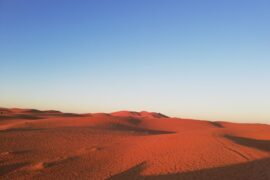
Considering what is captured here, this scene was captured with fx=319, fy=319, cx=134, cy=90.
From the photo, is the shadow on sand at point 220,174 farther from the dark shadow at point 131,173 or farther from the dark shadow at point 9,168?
the dark shadow at point 9,168

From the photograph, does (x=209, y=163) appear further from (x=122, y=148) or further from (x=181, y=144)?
(x=122, y=148)

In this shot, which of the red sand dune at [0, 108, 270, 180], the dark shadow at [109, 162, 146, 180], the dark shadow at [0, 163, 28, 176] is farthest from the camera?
the red sand dune at [0, 108, 270, 180]

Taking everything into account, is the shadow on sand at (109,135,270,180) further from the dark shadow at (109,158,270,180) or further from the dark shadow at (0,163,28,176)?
the dark shadow at (0,163,28,176)

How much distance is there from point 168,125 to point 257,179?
30.0 meters

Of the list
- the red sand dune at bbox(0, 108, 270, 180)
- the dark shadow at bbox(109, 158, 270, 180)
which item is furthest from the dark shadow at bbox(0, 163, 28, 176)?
the dark shadow at bbox(109, 158, 270, 180)

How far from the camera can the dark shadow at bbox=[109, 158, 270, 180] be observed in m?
13.2

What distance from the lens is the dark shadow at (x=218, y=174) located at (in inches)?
522

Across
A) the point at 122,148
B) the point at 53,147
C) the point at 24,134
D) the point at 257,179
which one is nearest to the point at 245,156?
the point at 257,179

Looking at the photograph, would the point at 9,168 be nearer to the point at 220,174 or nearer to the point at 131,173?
the point at 131,173

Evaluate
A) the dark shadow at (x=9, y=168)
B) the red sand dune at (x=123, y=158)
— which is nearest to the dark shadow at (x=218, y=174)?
the red sand dune at (x=123, y=158)

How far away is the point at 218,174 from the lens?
13.9 meters

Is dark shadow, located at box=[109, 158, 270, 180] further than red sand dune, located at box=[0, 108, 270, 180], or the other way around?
red sand dune, located at box=[0, 108, 270, 180]

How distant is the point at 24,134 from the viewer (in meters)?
22.9

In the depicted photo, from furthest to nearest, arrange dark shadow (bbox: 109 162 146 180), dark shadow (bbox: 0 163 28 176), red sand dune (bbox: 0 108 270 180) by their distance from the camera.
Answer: red sand dune (bbox: 0 108 270 180) < dark shadow (bbox: 0 163 28 176) < dark shadow (bbox: 109 162 146 180)
